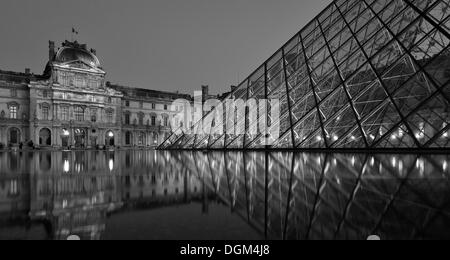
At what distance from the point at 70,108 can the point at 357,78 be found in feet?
157

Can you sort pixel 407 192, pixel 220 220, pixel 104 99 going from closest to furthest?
pixel 220 220 → pixel 407 192 → pixel 104 99

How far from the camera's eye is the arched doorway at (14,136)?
46769mm

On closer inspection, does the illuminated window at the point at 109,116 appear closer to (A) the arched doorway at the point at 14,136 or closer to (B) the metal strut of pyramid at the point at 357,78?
(A) the arched doorway at the point at 14,136

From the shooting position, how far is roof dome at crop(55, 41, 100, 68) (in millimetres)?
50250

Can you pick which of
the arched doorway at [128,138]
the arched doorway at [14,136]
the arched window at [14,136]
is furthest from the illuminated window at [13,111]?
the arched doorway at [128,138]

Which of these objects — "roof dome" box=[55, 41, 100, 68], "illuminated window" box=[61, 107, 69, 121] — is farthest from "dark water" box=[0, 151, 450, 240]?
"roof dome" box=[55, 41, 100, 68]

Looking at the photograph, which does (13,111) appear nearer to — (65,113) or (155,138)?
(65,113)

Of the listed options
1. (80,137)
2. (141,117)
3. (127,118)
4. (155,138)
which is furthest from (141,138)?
(80,137)

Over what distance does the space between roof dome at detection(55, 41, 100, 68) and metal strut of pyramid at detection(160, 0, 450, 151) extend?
129 ft
